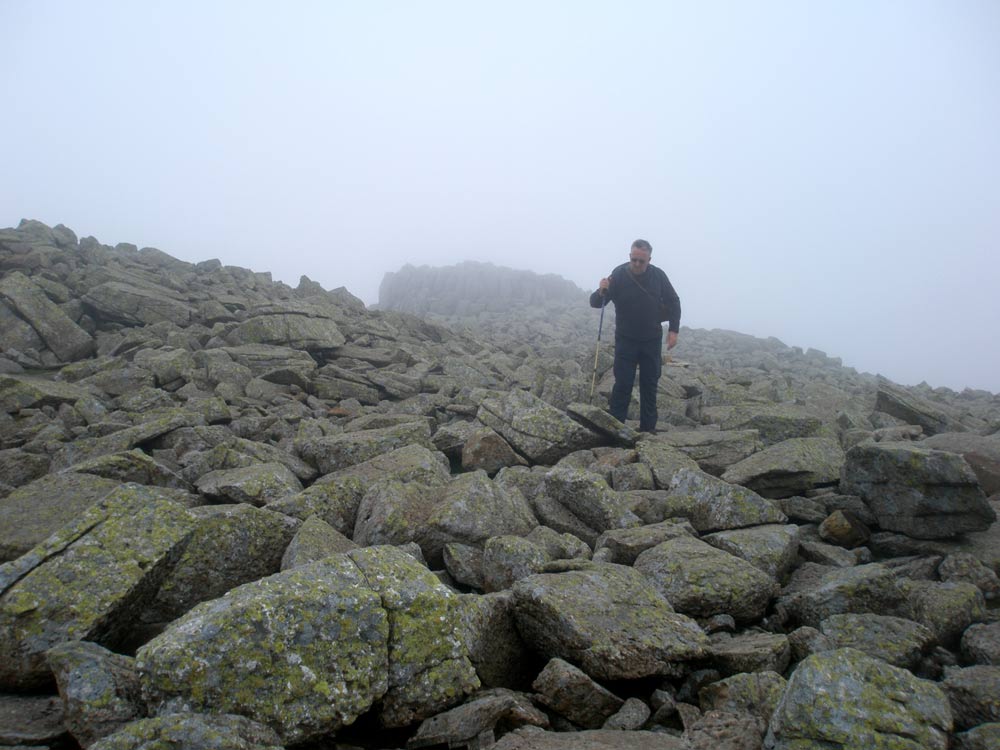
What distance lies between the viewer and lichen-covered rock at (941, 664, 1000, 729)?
4395 mm

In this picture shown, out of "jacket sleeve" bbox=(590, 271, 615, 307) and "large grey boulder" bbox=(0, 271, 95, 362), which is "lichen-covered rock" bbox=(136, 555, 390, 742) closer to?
"jacket sleeve" bbox=(590, 271, 615, 307)

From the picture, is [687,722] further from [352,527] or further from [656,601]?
[352,527]

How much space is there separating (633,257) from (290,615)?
1197cm

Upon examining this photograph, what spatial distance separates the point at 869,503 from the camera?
27.0 feet

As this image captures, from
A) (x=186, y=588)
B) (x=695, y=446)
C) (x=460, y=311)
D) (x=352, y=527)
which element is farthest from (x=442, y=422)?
(x=460, y=311)

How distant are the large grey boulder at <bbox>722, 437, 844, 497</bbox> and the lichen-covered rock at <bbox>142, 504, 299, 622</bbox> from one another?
700 centimetres

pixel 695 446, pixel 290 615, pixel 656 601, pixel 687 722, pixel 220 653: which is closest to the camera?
pixel 220 653

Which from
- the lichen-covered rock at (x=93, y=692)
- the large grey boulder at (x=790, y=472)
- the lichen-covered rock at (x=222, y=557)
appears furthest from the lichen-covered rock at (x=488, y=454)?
the lichen-covered rock at (x=93, y=692)

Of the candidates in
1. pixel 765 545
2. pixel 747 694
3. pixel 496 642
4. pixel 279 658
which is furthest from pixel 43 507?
pixel 765 545

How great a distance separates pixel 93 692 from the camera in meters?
3.92

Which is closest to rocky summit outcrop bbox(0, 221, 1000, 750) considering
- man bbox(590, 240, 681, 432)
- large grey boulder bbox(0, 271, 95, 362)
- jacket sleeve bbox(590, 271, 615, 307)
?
man bbox(590, 240, 681, 432)

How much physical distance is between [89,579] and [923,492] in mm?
9115

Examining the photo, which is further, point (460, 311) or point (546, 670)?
point (460, 311)

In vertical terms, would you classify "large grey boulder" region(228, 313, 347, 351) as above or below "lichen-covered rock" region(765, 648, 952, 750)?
above
